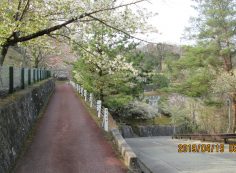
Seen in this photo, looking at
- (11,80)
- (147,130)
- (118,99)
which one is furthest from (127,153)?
(147,130)

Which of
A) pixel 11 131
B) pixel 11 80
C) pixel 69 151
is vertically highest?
pixel 11 80

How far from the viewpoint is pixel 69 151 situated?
10656 millimetres

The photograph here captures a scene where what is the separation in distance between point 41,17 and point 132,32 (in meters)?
2.90

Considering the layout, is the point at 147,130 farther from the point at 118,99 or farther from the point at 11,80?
the point at 11,80

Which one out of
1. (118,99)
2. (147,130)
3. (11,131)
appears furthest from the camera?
(147,130)

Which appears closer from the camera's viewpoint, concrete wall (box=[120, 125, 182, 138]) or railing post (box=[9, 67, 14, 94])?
railing post (box=[9, 67, 14, 94])

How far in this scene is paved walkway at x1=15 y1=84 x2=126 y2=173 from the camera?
887 centimetres

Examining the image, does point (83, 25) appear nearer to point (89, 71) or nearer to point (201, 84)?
point (89, 71)

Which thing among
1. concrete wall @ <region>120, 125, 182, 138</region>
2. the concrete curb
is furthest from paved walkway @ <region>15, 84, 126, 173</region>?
concrete wall @ <region>120, 125, 182, 138</region>

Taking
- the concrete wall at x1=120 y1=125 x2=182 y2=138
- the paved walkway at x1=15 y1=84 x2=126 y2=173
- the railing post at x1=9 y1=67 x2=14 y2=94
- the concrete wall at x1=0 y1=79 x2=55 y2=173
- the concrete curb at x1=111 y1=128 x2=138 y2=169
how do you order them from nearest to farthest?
the concrete wall at x1=0 y1=79 x2=55 y2=173 → the paved walkway at x1=15 y1=84 x2=126 y2=173 → the concrete curb at x1=111 y1=128 x2=138 y2=169 → the railing post at x1=9 y1=67 x2=14 y2=94 → the concrete wall at x1=120 y1=125 x2=182 y2=138

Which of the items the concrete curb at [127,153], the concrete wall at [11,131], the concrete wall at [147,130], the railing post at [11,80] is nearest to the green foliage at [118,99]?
the concrete wall at [147,130]

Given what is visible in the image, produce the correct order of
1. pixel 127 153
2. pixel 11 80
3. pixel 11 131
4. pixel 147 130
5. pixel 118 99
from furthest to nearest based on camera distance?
pixel 147 130 < pixel 118 99 < pixel 11 80 < pixel 127 153 < pixel 11 131

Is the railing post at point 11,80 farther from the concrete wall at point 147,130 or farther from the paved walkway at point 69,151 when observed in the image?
the concrete wall at point 147,130

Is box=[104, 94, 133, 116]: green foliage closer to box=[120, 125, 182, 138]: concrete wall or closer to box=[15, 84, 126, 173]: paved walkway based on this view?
box=[15, 84, 126, 173]: paved walkway
